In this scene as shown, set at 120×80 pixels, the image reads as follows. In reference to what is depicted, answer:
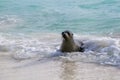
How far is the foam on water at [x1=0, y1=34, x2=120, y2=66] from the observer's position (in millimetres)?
8445

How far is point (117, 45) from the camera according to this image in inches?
365

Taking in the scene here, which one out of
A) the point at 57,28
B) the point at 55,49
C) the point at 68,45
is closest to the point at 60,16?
the point at 57,28

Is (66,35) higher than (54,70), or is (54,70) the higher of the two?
(66,35)

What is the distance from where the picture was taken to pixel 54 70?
764 centimetres

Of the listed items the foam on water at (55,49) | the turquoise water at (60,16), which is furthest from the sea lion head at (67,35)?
the turquoise water at (60,16)

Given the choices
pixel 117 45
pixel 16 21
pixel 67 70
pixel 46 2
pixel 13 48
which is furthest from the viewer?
pixel 46 2

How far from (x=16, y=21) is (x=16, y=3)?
470 centimetres

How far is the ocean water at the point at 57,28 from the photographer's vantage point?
8977 millimetres

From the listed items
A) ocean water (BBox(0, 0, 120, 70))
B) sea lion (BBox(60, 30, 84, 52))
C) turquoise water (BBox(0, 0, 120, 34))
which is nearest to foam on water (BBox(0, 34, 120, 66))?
ocean water (BBox(0, 0, 120, 70))

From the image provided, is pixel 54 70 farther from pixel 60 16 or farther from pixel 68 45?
pixel 60 16

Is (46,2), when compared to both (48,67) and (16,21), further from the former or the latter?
(48,67)

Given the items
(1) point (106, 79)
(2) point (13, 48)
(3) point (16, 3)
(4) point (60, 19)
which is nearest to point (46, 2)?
(3) point (16, 3)

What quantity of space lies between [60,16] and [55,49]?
5.53 m

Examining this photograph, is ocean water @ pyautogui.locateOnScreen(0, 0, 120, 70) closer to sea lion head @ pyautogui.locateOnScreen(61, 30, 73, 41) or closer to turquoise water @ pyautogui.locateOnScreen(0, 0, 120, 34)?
turquoise water @ pyautogui.locateOnScreen(0, 0, 120, 34)
